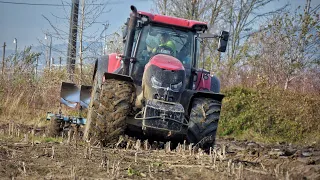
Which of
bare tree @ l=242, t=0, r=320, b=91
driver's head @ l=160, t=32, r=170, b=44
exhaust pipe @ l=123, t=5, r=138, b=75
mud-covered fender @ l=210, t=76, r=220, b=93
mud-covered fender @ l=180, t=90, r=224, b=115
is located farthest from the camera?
bare tree @ l=242, t=0, r=320, b=91

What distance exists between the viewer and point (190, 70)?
938 centimetres

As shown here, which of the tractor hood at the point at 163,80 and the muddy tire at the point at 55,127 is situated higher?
the tractor hood at the point at 163,80

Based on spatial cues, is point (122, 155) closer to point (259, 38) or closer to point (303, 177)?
point (303, 177)

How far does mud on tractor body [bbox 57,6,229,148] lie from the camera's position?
8.09 m

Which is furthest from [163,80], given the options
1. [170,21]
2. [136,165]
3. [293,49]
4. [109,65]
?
[293,49]

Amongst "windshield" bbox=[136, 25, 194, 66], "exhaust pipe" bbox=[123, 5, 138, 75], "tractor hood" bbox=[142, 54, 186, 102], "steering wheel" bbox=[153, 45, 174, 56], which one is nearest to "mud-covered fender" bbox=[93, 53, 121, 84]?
"exhaust pipe" bbox=[123, 5, 138, 75]

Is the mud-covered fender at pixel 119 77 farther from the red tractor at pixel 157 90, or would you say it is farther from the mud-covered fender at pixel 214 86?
the mud-covered fender at pixel 214 86

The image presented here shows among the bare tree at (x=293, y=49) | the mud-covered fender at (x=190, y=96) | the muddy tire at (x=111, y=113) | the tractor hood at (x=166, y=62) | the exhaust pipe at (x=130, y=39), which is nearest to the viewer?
the muddy tire at (x=111, y=113)

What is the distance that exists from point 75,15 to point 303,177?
49.8ft

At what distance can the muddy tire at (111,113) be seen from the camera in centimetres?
808

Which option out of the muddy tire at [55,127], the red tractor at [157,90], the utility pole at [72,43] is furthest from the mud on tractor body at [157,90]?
the utility pole at [72,43]

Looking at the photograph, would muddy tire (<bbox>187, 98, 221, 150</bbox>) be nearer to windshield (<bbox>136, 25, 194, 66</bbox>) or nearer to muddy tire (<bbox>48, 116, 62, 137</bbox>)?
windshield (<bbox>136, 25, 194, 66</bbox>)

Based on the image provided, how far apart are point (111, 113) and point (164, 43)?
6.22 ft

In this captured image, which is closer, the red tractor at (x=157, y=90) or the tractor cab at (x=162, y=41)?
the red tractor at (x=157, y=90)
